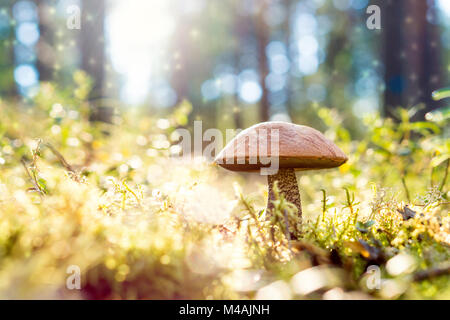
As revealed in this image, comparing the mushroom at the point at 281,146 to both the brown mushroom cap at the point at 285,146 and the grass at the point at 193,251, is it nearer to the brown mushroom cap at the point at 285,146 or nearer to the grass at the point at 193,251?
the brown mushroom cap at the point at 285,146

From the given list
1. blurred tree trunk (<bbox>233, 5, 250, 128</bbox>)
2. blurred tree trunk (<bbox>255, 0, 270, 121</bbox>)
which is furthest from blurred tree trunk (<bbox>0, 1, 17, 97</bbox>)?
blurred tree trunk (<bbox>255, 0, 270, 121</bbox>)

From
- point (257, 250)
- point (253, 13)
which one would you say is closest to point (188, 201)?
point (257, 250)

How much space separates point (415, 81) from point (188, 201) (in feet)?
20.1

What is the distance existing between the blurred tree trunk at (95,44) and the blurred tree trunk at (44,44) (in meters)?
3.18

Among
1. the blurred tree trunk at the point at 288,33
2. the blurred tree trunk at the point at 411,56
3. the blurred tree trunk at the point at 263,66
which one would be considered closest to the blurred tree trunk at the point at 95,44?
the blurred tree trunk at the point at 263,66

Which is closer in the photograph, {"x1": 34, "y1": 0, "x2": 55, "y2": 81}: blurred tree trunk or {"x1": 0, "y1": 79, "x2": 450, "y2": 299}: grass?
{"x1": 0, "y1": 79, "x2": 450, "y2": 299}: grass

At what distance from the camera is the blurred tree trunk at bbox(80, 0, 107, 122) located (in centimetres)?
568

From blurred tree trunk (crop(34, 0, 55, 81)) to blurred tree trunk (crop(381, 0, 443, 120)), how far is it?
27.3 ft

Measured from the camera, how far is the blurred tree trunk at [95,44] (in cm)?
568

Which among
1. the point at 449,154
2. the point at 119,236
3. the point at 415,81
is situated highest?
the point at 415,81

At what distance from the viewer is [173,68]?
15273mm

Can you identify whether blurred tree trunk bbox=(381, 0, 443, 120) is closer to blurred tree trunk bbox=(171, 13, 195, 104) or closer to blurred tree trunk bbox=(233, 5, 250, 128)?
blurred tree trunk bbox=(233, 5, 250, 128)

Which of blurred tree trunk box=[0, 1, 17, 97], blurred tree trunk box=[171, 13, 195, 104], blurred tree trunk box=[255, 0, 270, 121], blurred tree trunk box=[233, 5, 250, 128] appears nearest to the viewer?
blurred tree trunk box=[255, 0, 270, 121]

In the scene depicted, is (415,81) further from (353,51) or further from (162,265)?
(353,51)
